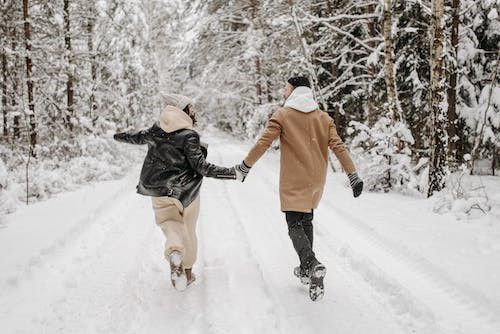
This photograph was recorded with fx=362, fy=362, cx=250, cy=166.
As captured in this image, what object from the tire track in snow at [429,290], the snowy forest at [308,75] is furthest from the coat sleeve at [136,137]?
the snowy forest at [308,75]

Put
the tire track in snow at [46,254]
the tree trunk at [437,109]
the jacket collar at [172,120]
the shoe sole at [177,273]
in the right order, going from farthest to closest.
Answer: the tree trunk at [437,109], the tire track in snow at [46,254], the jacket collar at [172,120], the shoe sole at [177,273]

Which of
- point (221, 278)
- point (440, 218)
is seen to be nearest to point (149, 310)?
point (221, 278)

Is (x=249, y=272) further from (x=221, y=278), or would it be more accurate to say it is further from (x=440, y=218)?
(x=440, y=218)

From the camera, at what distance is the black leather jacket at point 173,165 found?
3.67 m

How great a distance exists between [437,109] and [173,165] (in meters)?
5.65

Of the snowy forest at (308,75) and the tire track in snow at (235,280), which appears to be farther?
the snowy forest at (308,75)

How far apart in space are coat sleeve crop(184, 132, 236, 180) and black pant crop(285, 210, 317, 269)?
2.59ft

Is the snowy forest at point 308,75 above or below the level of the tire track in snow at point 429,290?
above

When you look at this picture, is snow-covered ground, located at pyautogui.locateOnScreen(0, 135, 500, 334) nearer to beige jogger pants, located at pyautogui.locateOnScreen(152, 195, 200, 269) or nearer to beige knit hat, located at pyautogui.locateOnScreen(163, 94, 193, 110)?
beige jogger pants, located at pyautogui.locateOnScreen(152, 195, 200, 269)

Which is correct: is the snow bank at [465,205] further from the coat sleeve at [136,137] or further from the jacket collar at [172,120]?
the coat sleeve at [136,137]

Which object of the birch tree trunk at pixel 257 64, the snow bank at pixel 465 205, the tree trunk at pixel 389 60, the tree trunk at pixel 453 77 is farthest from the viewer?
the birch tree trunk at pixel 257 64

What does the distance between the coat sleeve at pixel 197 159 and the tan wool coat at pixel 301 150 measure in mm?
310

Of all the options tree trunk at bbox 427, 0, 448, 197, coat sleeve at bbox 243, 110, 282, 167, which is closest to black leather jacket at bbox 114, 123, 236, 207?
coat sleeve at bbox 243, 110, 282, 167

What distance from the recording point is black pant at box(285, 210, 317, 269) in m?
3.62
